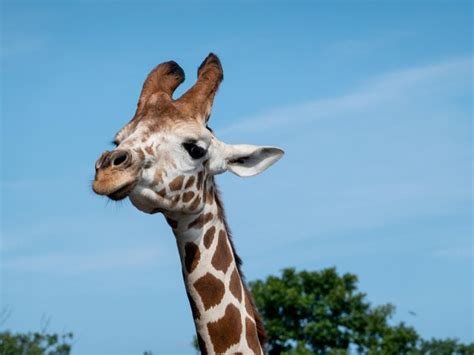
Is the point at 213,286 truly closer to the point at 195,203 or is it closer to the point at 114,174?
the point at 195,203

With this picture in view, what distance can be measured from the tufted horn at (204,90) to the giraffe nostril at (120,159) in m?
0.82

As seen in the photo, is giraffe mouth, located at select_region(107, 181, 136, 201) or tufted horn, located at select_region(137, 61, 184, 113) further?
tufted horn, located at select_region(137, 61, 184, 113)

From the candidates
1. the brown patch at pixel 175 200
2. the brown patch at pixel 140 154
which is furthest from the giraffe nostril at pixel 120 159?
the brown patch at pixel 175 200

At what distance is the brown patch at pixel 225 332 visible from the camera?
290 inches

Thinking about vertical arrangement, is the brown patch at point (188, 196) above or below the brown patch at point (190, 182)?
below

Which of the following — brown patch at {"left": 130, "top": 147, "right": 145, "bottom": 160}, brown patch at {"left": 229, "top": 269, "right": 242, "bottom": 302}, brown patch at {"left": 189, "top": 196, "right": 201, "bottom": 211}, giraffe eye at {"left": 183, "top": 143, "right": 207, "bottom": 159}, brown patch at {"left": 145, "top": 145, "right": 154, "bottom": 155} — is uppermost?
giraffe eye at {"left": 183, "top": 143, "right": 207, "bottom": 159}

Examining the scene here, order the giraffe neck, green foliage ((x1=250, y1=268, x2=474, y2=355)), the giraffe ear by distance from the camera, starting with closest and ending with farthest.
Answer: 1. the giraffe neck
2. the giraffe ear
3. green foliage ((x1=250, y1=268, x2=474, y2=355))

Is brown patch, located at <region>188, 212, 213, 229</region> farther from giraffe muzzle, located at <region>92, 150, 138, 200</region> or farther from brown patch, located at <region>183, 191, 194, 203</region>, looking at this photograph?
giraffe muzzle, located at <region>92, 150, 138, 200</region>

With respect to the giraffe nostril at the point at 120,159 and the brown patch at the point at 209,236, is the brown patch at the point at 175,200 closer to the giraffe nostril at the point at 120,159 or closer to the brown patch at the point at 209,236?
the brown patch at the point at 209,236

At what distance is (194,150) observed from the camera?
7562mm

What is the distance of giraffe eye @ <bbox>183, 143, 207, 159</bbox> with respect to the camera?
753cm

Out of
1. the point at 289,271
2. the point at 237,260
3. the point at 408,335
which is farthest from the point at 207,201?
the point at 289,271

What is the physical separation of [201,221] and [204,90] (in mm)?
1042

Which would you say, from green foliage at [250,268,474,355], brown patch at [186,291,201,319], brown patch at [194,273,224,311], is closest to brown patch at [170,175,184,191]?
brown patch at [194,273,224,311]
